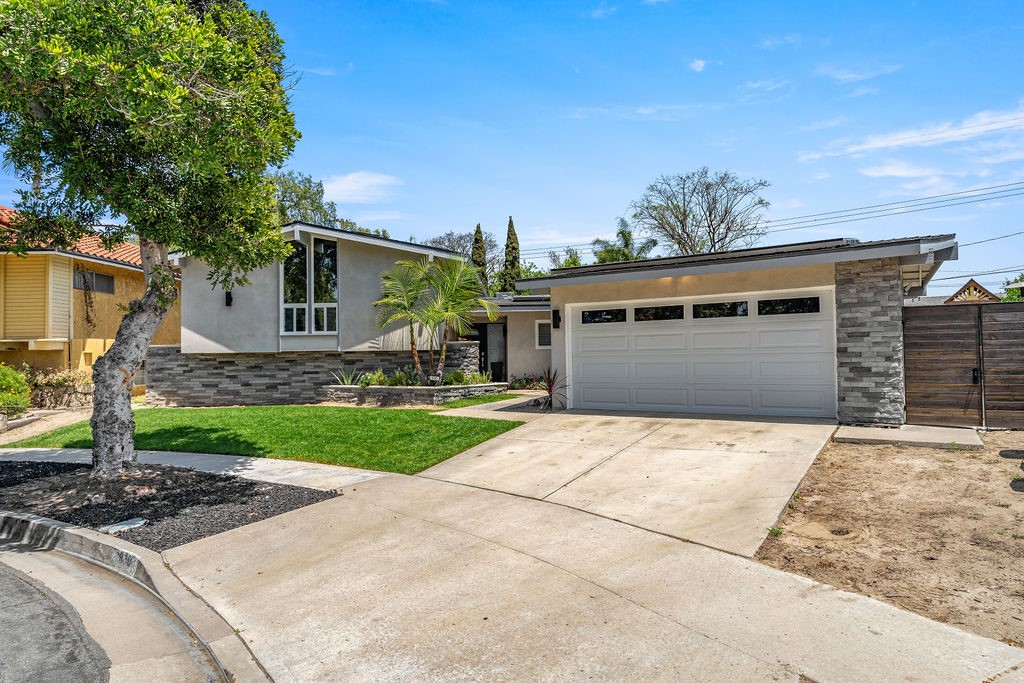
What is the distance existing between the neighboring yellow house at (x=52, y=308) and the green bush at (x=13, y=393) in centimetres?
217

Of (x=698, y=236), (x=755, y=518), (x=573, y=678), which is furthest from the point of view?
(x=698, y=236)

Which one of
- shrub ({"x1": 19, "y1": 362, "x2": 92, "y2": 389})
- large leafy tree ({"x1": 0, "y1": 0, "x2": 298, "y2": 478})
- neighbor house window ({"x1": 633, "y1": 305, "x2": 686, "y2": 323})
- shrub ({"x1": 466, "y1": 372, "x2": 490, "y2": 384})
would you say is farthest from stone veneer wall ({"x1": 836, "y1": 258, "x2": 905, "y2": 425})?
shrub ({"x1": 19, "y1": 362, "x2": 92, "y2": 389})

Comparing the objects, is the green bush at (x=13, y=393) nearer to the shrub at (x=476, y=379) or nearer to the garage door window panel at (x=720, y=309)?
the shrub at (x=476, y=379)

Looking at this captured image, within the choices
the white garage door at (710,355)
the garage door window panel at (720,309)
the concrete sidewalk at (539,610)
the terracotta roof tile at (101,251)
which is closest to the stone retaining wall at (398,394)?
the white garage door at (710,355)

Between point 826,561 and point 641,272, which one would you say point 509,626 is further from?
point 641,272

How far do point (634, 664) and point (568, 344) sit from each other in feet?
31.3

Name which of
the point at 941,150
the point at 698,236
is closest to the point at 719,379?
the point at 941,150

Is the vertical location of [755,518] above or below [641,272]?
below

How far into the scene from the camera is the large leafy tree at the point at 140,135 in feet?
19.7

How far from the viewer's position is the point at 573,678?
3082 millimetres

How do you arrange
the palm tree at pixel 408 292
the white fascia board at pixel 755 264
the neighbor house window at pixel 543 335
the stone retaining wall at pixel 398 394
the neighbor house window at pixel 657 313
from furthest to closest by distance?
1. the neighbor house window at pixel 543 335
2. the palm tree at pixel 408 292
3. the stone retaining wall at pixel 398 394
4. the neighbor house window at pixel 657 313
5. the white fascia board at pixel 755 264

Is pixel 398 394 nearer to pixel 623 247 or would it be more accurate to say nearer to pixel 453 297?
pixel 453 297

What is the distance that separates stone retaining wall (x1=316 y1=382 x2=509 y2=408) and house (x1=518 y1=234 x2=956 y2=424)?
3.46 metres

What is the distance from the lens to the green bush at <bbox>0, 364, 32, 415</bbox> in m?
14.7
